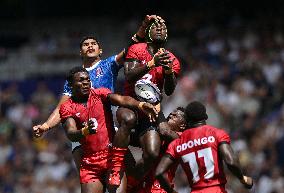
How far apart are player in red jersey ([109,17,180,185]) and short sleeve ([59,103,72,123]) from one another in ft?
2.60

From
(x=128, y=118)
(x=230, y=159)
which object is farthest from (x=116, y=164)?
(x=230, y=159)

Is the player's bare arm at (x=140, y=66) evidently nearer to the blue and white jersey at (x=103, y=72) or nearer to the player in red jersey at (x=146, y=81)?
the player in red jersey at (x=146, y=81)

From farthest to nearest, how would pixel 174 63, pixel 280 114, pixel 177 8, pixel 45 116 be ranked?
pixel 177 8
pixel 45 116
pixel 280 114
pixel 174 63

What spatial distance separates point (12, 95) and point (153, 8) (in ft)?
23.1

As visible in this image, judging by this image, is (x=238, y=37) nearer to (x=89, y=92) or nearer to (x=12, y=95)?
(x=12, y=95)

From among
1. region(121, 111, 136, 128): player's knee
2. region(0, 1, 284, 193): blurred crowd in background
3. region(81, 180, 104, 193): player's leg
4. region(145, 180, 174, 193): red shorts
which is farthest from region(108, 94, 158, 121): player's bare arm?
region(0, 1, 284, 193): blurred crowd in background

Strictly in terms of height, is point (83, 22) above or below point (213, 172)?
above

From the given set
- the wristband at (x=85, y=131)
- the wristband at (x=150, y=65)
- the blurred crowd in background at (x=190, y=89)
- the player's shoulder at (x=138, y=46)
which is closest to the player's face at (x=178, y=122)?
the player's shoulder at (x=138, y=46)

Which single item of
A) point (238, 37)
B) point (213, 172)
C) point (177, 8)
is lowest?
point (213, 172)

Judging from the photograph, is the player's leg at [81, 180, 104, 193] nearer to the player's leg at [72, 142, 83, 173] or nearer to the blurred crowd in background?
the player's leg at [72, 142, 83, 173]

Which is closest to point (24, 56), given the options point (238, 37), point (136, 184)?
point (238, 37)

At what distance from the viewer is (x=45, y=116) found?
81.7 ft

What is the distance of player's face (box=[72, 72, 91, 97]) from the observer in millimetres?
12906

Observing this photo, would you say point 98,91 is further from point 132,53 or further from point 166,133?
point 166,133
